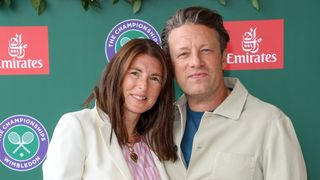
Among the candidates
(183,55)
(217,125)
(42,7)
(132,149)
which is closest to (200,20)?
(183,55)

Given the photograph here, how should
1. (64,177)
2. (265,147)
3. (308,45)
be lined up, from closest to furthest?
1. (64,177)
2. (265,147)
3. (308,45)

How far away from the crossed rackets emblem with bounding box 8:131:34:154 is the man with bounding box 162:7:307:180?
2.40 ft

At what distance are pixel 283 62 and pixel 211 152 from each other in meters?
0.63

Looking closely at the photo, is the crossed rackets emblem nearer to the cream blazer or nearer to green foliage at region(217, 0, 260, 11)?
the cream blazer

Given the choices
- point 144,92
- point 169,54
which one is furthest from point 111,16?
point 144,92

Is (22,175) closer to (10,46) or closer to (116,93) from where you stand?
(10,46)

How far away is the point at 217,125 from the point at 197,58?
0.26 metres

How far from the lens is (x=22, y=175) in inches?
73.6

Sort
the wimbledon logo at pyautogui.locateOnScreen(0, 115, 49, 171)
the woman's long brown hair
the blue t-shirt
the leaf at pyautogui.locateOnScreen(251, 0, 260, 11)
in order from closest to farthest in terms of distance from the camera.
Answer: the woman's long brown hair
the blue t-shirt
the leaf at pyautogui.locateOnScreen(251, 0, 260, 11)
the wimbledon logo at pyautogui.locateOnScreen(0, 115, 49, 171)

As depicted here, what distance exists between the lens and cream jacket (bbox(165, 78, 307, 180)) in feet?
4.40

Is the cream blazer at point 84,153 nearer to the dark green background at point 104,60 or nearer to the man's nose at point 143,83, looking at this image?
the man's nose at point 143,83

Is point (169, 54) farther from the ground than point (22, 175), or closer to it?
farther from the ground

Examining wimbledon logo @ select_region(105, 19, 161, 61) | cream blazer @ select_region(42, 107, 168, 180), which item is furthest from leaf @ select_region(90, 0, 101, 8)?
cream blazer @ select_region(42, 107, 168, 180)

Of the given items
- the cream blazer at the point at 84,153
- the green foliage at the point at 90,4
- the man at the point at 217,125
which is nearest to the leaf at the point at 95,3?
the green foliage at the point at 90,4
